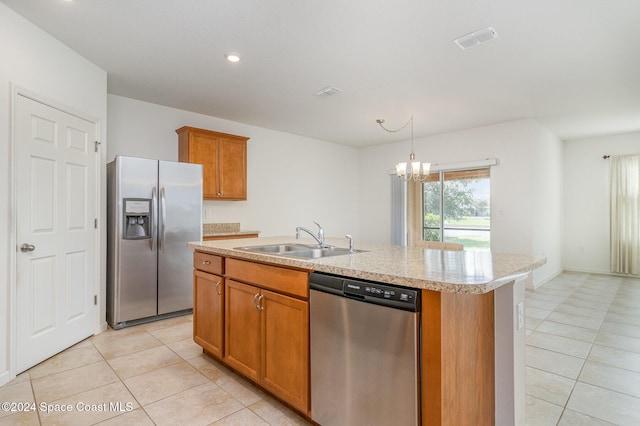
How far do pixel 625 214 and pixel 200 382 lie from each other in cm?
732

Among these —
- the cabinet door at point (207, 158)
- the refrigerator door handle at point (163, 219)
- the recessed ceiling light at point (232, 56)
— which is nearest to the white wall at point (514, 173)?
the cabinet door at point (207, 158)

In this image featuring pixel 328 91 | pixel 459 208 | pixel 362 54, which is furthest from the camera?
pixel 459 208

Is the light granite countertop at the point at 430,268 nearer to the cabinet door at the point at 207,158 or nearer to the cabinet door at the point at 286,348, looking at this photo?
the cabinet door at the point at 286,348

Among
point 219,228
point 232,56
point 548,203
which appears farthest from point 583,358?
point 219,228

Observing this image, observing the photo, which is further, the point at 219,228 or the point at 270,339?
the point at 219,228

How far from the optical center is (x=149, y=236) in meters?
3.52

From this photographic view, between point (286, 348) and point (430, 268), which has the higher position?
point (430, 268)

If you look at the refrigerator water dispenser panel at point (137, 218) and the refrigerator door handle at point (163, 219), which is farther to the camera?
the refrigerator door handle at point (163, 219)

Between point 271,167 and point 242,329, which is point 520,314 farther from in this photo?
point 271,167

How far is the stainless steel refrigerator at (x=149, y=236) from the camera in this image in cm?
336

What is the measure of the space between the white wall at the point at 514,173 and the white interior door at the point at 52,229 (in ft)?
17.0

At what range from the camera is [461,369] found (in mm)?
1323

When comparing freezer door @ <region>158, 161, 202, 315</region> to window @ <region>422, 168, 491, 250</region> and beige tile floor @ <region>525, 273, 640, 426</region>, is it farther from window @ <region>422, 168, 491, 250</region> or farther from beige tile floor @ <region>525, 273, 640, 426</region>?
window @ <region>422, 168, 491, 250</region>

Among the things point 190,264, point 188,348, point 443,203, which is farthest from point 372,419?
point 443,203
